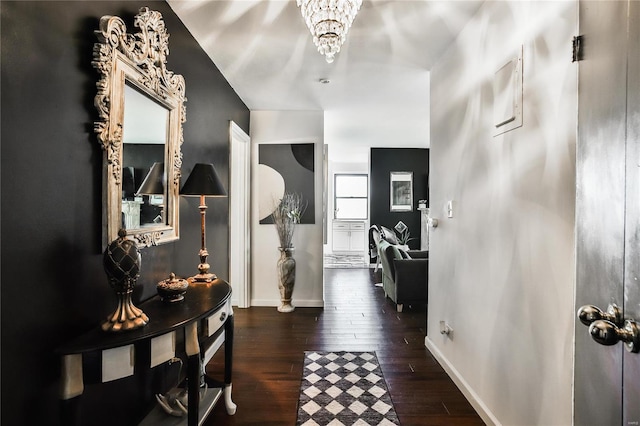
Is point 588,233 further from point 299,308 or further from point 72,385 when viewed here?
point 299,308

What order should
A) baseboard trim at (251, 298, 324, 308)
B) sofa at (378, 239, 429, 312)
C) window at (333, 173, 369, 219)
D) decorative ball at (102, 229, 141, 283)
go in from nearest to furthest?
decorative ball at (102, 229, 141, 283)
sofa at (378, 239, 429, 312)
baseboard trim at (251, 298, 324, 308)
window at (333, 173, 369, 219)

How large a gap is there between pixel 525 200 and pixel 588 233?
0.66m

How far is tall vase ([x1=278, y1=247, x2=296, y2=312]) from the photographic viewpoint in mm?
3992

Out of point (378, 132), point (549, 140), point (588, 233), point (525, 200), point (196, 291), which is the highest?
point (378, 132)

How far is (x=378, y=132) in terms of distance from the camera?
5469mm

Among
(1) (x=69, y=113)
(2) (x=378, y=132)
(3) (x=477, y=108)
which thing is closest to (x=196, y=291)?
(1) (x=69, y=113)

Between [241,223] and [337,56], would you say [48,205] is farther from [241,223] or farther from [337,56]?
[241,223]

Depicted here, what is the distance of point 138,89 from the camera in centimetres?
159

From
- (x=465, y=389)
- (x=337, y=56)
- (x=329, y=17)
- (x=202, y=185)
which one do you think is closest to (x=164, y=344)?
(x=202, y=185)

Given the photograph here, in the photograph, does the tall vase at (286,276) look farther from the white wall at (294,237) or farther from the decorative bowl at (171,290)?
the decorative bowl at (171,290)

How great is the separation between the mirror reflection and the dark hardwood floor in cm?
134

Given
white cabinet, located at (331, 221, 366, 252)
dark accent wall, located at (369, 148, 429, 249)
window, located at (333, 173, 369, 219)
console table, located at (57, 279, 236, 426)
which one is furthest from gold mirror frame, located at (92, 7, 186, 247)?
window, located at (333, 173, 369, 219)

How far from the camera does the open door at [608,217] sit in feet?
2.44

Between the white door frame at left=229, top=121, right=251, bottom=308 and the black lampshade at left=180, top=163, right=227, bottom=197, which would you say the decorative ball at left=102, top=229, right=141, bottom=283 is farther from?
the white door frame at left=229, top=121, right=251, bottom=308
